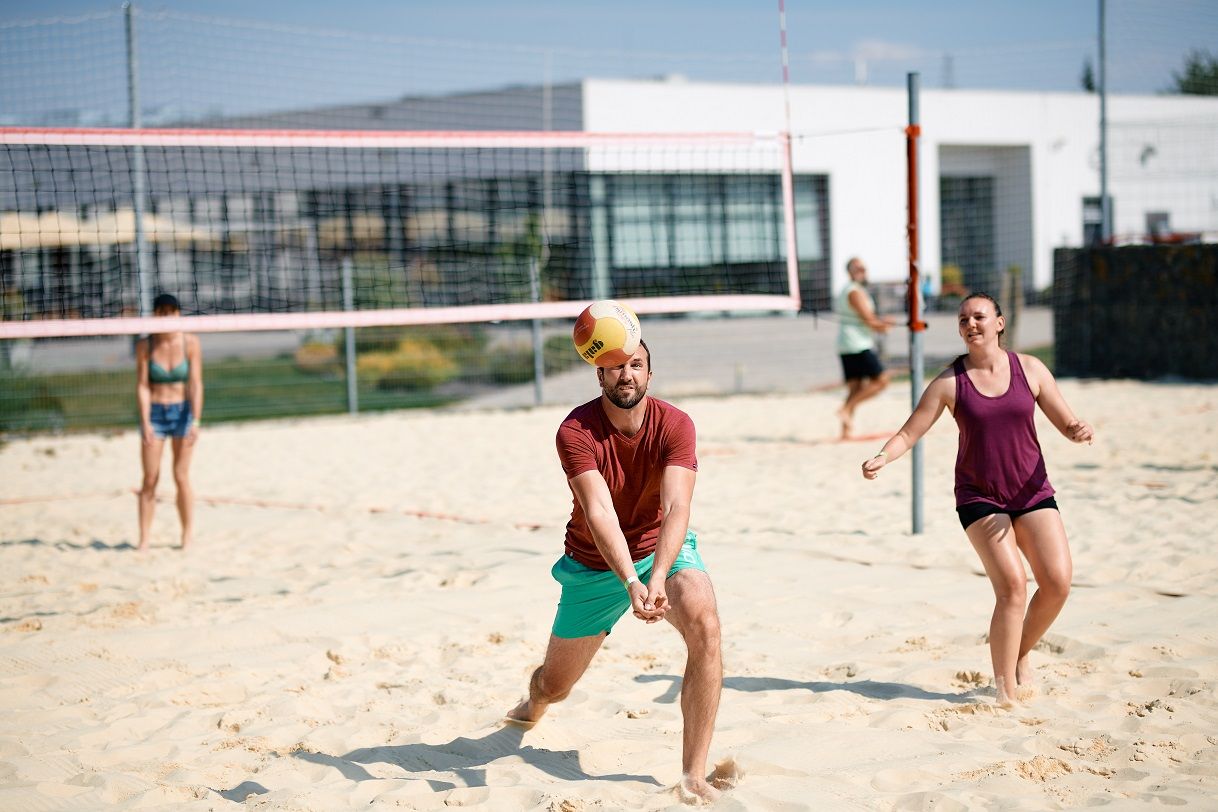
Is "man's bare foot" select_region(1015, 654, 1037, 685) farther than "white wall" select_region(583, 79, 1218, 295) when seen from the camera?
No

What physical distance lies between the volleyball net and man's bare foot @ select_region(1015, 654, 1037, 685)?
2.89 m

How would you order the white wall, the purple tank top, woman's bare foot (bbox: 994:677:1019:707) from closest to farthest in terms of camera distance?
woman's bare foot (bbox: 994:677:1019:707)
the purple tank top
the white wall

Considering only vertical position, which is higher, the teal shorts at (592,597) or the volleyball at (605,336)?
the volleyball at (605,336)

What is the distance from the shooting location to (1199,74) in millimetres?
21703

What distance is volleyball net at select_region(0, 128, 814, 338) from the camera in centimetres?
674

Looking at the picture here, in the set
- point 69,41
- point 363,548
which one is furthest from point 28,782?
point 69,41

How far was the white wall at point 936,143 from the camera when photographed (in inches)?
998

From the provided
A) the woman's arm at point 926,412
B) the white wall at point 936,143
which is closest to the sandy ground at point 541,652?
the woman's arm at point 926,412

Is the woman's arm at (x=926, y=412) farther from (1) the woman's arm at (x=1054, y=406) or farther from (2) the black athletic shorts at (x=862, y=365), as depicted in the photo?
(2) the black athletic shorts at (x=862, y=365)

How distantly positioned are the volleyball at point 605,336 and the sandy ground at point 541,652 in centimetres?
131

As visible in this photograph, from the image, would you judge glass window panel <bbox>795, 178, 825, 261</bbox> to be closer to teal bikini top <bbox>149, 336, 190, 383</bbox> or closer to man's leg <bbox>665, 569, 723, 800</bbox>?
teal bikini top <bbox>149, 336, 190, 383</bbox>

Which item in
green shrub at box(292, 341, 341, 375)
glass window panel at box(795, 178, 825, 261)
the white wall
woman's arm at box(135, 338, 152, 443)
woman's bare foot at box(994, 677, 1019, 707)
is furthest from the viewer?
glass window panel at box(795, 178, 825, 261)

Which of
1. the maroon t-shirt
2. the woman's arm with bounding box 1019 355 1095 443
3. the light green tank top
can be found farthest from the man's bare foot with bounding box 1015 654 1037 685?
the light green tank top

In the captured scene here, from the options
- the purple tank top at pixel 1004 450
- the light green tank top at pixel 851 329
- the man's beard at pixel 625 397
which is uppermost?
the light green tank top at pixel 851 329
